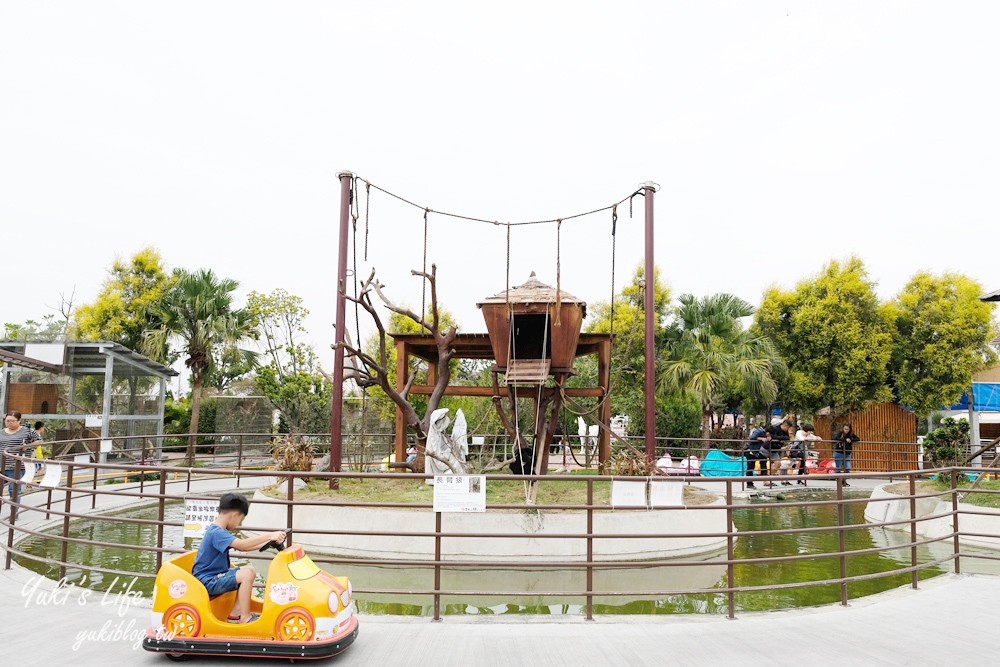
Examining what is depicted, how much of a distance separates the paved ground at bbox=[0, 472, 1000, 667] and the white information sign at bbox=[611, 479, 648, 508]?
0.88 meters

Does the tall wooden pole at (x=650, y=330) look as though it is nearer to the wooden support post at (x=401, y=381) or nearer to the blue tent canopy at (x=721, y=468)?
the wooden support post at (x=401, y=381)

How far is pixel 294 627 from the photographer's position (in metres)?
4.13

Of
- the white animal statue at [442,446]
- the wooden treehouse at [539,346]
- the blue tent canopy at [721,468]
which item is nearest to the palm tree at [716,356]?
the blue tent canopy at [721,468]

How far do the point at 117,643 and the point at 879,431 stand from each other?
21.1m

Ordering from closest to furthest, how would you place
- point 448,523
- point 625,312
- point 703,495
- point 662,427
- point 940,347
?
point 448,523, point 703,495, point 940,347, point 662,427, point 625,312

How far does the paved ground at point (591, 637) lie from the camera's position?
4383mm

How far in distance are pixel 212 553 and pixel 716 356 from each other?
1686 cm

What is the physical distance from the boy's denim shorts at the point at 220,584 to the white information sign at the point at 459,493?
1.59m

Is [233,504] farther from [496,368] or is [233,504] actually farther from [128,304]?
[128,304]

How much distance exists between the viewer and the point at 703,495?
421 inches

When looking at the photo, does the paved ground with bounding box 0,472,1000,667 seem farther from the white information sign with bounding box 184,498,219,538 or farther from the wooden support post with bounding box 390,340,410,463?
the wooden support post with bounding box 390,340,410,463

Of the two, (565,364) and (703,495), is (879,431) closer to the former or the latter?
(703,495)

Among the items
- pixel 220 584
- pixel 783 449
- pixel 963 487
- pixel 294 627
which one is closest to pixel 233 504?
pixel 220 584

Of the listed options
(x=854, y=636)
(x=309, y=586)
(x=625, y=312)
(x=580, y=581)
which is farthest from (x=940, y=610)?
(x=625, y=312)
